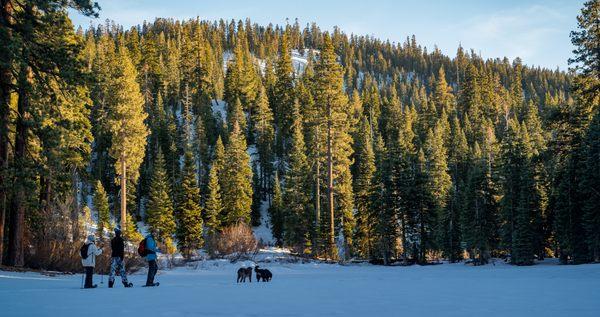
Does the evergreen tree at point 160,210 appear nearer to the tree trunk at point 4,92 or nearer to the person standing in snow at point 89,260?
the tree trunk at point 4,92

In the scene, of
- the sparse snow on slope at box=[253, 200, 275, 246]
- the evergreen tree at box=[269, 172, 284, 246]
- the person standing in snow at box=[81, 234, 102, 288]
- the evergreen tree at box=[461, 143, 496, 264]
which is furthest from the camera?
the sparse snow on slope at box=[253, 200, 275, 246]

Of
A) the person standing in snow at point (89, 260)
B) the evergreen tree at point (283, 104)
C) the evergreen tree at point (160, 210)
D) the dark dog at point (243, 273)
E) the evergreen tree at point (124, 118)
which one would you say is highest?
the evergreen tree at point (283, 104)

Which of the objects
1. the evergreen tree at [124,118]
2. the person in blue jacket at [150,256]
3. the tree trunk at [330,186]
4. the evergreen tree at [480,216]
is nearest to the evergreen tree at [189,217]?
the evergreen tree at [124,118]

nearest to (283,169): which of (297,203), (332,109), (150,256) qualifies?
(297,203)

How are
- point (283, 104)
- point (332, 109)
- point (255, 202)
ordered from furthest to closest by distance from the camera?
1. point (283, 104)
2. point (255, 202)
3. point (332, 109)

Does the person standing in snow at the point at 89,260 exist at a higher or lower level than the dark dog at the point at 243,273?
higher

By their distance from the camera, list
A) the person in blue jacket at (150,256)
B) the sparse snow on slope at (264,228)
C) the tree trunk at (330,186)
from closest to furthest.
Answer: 1. the person in blue jacket at (150,256)
2. the tree trunk at (330,186)
3. the sparse snow on slope at (264,228)

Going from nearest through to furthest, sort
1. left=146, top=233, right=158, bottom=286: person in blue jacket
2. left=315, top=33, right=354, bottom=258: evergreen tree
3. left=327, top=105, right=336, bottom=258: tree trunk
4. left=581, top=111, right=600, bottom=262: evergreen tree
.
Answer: left=146, top=233, right=158, bottom=286: person in blue jacket
left=581, top=111, right=600, bottom=262: evergreen tree
left=327, top=105, right=336, bottom=258: tree trunk
left=315, top=33, right=354, bottom=258: evergreen tree

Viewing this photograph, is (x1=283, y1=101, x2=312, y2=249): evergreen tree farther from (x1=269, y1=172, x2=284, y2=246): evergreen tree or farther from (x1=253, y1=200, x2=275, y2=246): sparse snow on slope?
(x1=253, y1=200, x2=275, y2=246): sparse snow on slope

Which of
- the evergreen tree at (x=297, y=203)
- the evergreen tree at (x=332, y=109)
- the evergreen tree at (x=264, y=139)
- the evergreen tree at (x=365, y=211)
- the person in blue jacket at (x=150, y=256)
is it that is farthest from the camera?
the evergreen tree at (x=264, y=139)

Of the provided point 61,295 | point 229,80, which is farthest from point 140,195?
point 61,295

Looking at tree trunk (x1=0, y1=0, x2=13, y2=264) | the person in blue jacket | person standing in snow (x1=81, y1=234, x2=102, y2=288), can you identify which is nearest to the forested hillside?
tree trunk (x1=0, y1=0, x2=13, y2=264)

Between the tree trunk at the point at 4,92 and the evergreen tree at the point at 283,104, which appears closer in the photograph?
the tree trunk at the point at 4,92

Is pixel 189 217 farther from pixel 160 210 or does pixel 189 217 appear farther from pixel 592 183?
pixel 592 183
